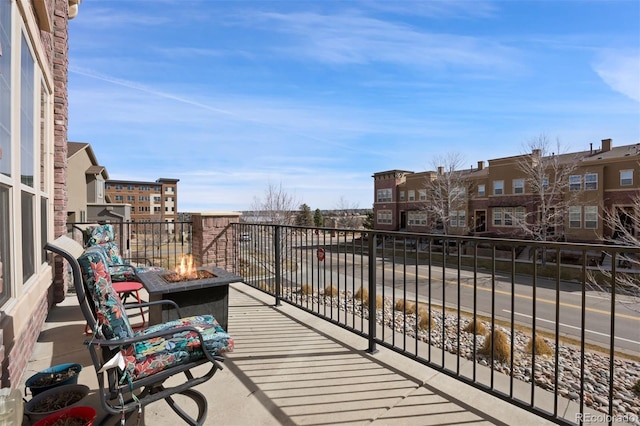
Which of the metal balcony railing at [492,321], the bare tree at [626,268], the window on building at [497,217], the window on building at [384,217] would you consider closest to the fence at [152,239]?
the metal balcony railing at [492,321]

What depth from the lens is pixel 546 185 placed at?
915 inches

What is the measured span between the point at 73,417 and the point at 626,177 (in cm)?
2845

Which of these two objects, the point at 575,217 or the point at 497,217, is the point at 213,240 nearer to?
the point at 575,217

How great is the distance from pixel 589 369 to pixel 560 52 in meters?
8.43

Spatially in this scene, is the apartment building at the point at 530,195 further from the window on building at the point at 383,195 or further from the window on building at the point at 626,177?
the window on building at the point at 383,195

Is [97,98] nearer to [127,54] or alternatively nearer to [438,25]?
[127,54]

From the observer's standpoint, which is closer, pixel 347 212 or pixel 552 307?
pixel 552 307

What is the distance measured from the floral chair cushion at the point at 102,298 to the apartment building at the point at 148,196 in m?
54.1

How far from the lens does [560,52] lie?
352 inches

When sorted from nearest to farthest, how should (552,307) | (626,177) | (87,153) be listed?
(552,307), (626,177), (87,153)

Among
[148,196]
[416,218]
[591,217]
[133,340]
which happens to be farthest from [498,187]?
[148,196]

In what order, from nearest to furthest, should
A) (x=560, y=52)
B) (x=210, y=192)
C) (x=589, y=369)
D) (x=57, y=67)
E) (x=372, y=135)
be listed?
(x=57, y=67) < (x=589, y=369) < (x=560, y=52) < (x=372, y=135) < (x=210, y=192)

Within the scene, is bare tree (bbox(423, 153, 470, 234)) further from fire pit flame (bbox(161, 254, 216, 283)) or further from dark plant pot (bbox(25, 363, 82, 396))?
dark plant pot (bbox(25, 363, 82, 396))

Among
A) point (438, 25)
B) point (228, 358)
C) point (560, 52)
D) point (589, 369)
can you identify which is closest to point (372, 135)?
point (560, 52)
